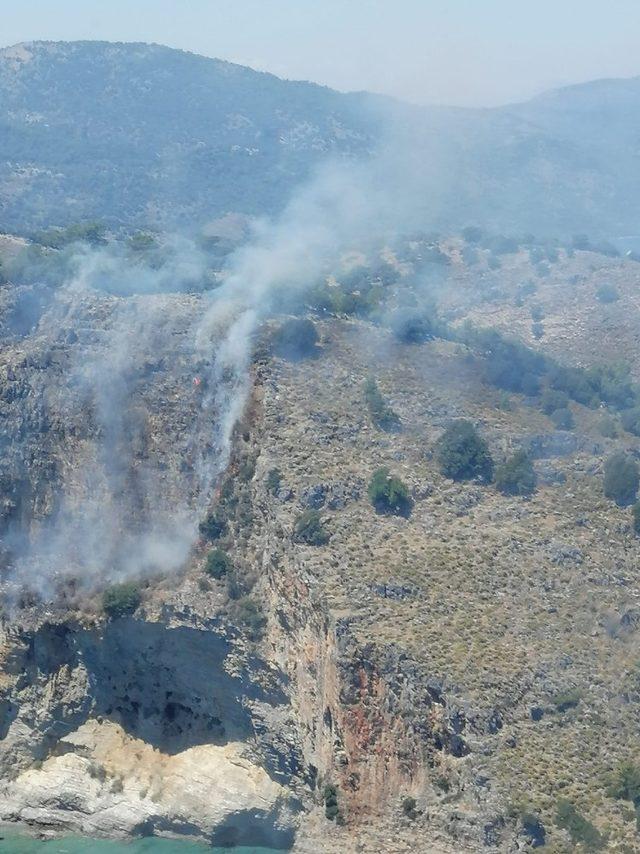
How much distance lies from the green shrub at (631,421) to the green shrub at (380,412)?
10117mm

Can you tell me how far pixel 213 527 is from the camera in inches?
1705

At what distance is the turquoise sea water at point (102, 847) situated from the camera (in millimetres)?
39781

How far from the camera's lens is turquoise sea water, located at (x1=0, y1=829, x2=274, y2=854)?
39.8m

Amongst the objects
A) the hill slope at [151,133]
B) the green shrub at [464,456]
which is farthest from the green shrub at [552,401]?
the hill slope at [151,133]

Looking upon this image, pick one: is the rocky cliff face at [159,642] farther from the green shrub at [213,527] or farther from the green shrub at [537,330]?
the green shrub at [537,330]

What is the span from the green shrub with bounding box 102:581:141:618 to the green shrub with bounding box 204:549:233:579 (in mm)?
2582

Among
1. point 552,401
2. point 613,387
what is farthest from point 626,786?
point 613,387

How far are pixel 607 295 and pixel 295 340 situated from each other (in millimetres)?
28052

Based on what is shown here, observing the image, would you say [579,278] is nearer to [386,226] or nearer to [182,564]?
[386,226]

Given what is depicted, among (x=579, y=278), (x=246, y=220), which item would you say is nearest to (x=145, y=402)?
(x=579, y=278)

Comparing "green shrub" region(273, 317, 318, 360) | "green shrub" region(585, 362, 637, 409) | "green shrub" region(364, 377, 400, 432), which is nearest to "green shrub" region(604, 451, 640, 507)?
"green shrub" region(364, 377, 400, 432)

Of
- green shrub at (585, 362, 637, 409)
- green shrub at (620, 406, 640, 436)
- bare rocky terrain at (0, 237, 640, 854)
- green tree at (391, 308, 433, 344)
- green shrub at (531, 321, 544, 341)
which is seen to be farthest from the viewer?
green shrub at (531, 321, 544, 341)

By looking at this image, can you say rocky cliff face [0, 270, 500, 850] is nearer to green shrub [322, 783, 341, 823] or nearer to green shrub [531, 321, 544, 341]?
green shrub [322, 783, 341, 823]

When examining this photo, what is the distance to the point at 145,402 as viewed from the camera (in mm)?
46500
